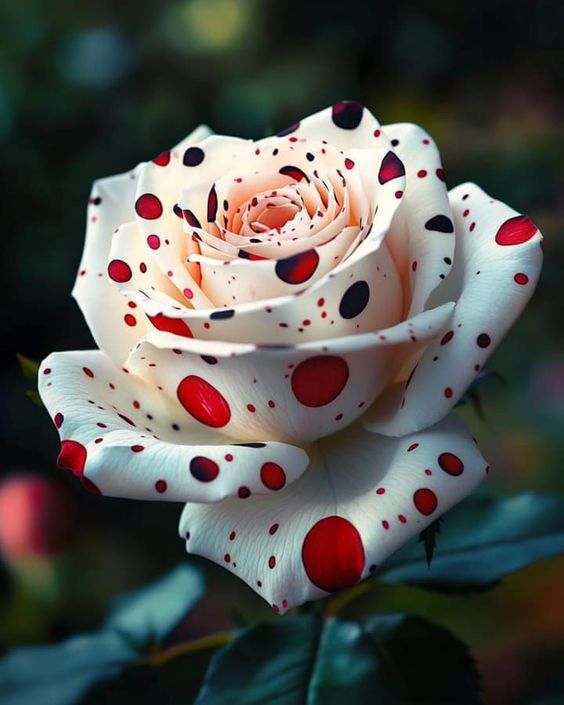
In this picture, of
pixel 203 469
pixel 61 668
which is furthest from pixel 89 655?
pixel 203 469

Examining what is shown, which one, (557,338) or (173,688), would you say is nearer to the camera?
(173,688)

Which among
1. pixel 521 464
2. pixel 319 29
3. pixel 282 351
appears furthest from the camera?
pixel 319 29

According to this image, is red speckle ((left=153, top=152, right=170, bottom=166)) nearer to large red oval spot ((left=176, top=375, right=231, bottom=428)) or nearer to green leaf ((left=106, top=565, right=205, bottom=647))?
large red oval spot ((left=176, top=375, right=231, bottom=428))

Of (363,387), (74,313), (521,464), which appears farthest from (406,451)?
(74,313)

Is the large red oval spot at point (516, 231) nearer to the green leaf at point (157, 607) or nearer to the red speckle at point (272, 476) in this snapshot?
the red speckle at point (272, 476)

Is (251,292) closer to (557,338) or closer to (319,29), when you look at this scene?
(557,338)

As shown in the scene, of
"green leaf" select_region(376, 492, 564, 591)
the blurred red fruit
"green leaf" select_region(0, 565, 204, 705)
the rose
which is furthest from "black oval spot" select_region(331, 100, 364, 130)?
the blurred red fruit
